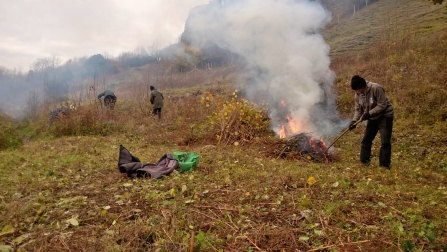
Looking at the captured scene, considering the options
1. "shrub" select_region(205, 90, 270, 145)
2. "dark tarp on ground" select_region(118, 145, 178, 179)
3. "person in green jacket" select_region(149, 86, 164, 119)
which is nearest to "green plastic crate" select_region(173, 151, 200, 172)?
"dark tarp on ground" select_region(118, 145, 178, 179)

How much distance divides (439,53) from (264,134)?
346 inches

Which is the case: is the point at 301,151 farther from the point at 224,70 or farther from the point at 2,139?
the point at 224,70

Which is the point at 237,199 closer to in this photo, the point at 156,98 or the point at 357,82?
the point at 357,82

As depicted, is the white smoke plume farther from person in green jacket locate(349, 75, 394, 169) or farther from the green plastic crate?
the green plastic crate

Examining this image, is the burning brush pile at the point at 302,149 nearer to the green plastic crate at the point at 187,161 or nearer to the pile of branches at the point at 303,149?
the pile of branches at the point at 303,149

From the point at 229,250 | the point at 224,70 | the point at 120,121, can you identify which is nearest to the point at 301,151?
the point at 229,250

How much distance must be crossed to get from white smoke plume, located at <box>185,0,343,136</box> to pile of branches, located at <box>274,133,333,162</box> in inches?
70.4

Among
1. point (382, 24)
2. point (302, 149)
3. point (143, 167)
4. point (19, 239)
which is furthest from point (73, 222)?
point (382, 24)

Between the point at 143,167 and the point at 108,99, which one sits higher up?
the point at 108,99

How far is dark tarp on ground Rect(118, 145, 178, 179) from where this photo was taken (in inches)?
183

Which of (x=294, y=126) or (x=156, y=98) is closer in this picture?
(x=294, y=126)

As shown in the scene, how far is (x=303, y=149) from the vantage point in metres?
6.21

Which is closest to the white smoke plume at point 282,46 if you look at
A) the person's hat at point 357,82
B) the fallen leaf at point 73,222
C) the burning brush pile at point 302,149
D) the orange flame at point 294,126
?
the orange flame at point 294,126

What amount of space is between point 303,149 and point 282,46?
4.10m
